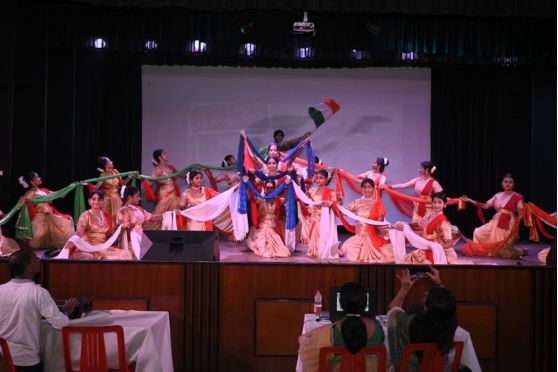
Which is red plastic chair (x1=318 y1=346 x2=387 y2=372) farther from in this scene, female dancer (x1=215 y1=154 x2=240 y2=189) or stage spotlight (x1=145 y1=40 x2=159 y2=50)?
stage spotlight (x1=145 y1=40 x2=159 y2=50)

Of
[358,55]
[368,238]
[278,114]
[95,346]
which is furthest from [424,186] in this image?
[95,346]

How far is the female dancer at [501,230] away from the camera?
824cm

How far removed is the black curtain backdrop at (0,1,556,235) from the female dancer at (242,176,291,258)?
6.30 ft

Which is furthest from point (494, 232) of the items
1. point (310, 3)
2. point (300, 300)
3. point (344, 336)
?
point (344, 336)

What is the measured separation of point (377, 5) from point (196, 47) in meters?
2.51

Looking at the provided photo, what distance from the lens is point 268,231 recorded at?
8.18 metres

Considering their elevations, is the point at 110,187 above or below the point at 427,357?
above

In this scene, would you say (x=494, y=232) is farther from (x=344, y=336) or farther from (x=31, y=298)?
(x=31, y=298)

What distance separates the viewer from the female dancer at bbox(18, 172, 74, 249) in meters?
8.26

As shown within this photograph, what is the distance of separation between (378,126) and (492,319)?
5.51m

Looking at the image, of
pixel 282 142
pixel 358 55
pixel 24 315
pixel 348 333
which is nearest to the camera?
pixel 348 333

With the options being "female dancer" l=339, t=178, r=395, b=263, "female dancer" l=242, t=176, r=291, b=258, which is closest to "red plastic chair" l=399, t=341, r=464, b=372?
"female dancer" l=339, t=178, r=395, b=263

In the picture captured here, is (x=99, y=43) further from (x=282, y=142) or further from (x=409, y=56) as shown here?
(x=409, y=56)

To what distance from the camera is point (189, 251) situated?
5.09 metres
